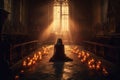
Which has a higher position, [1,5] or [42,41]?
[1,5]

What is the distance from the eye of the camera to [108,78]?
20.9ft

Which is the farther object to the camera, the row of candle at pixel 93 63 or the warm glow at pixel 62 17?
the warm glow at pixel 62 17

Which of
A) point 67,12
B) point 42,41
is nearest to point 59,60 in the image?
point 42,41

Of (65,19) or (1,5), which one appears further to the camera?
(65,19)

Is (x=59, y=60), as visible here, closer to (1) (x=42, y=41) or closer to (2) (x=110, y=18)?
(2) (x=110, y=18)

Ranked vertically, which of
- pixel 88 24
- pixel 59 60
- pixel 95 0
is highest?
pixel 95 0

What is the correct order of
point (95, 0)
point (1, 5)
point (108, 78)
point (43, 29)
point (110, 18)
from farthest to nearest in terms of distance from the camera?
point (43, 29)
point (95, 0)
point (110, 18)
point (1, 5)
point (108, 78)

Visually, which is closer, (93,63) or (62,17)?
(93,63)

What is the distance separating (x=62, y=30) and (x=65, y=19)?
152 cm

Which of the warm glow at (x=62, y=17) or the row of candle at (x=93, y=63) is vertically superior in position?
the warm glow at (x=62, y=17)

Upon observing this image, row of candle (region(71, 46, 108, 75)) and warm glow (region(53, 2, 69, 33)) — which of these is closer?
row of candle (region(71, 46, 108, 75))

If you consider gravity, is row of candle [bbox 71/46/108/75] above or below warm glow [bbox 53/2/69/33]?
below

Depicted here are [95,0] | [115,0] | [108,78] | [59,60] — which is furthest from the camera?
[95,0]

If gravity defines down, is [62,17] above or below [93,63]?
above
